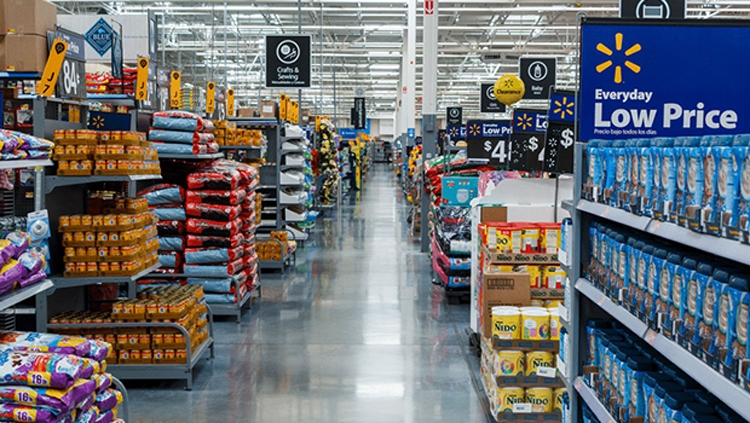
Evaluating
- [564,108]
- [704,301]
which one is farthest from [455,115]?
[704,301]

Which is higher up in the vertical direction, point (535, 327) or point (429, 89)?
point (429, 89)

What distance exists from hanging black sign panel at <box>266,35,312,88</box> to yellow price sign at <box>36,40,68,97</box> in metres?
9.51

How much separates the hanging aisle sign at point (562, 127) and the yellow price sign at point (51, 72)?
3.46 meters

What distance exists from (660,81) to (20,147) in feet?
9.65

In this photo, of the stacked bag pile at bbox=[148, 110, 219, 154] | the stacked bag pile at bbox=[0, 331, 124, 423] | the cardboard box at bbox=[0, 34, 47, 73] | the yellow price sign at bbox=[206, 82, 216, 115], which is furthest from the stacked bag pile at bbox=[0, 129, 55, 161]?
the yellow price sign at bbox=[206, 82, 216, 115]

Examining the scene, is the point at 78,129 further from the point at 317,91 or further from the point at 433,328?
the point at 317,91

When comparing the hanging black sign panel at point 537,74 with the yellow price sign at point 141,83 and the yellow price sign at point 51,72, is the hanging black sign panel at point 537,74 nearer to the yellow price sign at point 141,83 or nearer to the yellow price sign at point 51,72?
the yellow price sign at point 141,83

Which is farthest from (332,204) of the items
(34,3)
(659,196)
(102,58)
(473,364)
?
(659,196)

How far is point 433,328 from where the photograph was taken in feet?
27.6

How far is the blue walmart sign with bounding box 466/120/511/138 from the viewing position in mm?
9727

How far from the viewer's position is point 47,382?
3.38 meters

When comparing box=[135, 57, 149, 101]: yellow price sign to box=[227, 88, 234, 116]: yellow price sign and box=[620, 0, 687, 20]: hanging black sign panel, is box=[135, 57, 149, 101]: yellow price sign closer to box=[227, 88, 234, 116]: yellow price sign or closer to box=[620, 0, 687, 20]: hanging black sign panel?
box=[620, 0, 687, 20]: hanging black sign panel

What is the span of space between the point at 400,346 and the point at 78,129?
11.4 ft

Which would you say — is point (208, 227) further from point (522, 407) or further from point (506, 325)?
point (522, 407)
